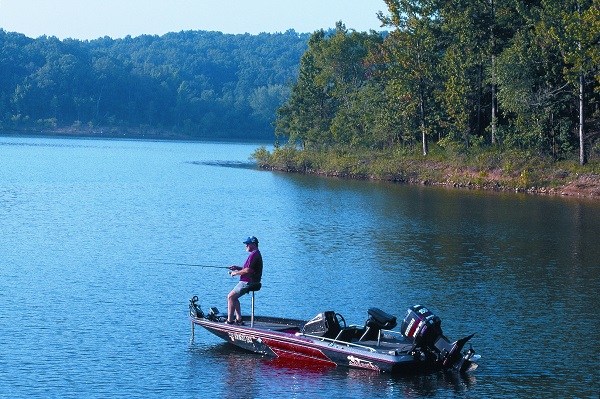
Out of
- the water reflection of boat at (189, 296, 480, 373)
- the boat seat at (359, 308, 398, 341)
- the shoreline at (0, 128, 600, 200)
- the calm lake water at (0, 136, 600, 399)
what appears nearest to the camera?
the calm lake water at (0, 136, 600, 399)

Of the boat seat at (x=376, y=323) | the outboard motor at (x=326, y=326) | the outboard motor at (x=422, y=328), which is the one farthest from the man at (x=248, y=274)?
the outboard motor at (x=422, y=328)

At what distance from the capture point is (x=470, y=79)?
67.3 meters

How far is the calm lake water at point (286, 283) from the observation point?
19.2m

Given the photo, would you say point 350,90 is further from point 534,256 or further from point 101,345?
point 101,345

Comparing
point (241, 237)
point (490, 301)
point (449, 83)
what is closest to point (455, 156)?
point (449, 83)

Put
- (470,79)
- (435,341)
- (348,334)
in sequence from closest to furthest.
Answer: (435,341) < (348,334) < (470,79)

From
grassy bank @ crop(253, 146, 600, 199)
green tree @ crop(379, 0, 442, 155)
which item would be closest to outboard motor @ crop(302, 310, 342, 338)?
grassy bank @ crop(253, 146, 600, 199)

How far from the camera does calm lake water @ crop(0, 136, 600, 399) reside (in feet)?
63.0

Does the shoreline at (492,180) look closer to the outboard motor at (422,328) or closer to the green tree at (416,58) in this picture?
the green tree at (416,58)

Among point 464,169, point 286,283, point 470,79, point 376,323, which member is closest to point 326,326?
point 376,323

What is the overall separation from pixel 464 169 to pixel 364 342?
4703 cm

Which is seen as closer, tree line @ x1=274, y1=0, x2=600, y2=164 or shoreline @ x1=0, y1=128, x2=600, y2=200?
shoreline @ x1=0, y1=128, x2=600, y2=200

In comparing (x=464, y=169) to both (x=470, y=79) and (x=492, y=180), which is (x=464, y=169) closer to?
(x=492, y=180)

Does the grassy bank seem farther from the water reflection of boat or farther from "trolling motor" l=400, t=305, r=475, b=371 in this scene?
"trolling motor" l=400, t=305, r=475, b=371
